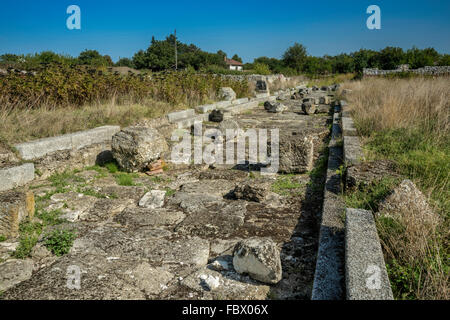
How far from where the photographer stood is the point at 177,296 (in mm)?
2152

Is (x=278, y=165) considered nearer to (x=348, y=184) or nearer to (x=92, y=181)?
(x=348, y=184)

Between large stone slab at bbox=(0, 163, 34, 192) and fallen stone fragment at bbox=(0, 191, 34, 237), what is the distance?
2.47 ft

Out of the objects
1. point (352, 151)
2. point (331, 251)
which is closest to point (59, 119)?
point (352, 151)

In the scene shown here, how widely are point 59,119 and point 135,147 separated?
1754mm

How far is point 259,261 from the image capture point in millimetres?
2223

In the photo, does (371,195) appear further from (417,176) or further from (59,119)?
(59,119)

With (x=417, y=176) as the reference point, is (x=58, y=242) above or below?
below

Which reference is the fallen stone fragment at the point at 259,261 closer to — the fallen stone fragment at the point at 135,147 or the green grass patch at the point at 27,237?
the green grass patch at the point at 27,237

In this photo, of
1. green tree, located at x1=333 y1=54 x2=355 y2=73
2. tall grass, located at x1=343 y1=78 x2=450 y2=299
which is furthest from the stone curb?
green tree, located at x1=333 y1=54 x2=355 y2=73

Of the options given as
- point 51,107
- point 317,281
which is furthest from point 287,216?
point 51,107

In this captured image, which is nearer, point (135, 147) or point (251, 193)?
point (251, 193)

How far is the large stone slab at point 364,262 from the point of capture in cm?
170

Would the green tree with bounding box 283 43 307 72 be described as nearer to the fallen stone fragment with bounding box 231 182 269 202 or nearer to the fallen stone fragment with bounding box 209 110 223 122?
the fallen stone fragment with bounding box 209 110 223 122

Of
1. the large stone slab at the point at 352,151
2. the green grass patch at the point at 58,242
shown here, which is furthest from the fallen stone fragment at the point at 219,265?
the large stone slab at the point at 352,151
